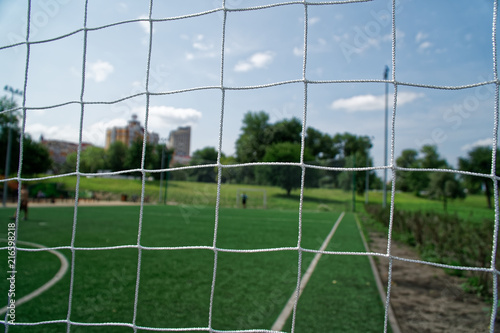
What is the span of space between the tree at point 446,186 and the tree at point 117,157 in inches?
444

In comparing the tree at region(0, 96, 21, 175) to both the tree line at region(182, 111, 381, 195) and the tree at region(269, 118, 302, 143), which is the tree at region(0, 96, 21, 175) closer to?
the tree line at region(182, 111, 381, 195)

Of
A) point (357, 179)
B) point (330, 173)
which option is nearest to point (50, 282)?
point (330, 173)

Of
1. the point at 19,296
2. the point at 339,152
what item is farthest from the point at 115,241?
the point at 339,152

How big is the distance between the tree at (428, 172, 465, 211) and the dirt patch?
32.4ft

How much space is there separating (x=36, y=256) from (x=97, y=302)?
2191mm

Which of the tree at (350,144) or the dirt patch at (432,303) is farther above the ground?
the tree at (350,144)

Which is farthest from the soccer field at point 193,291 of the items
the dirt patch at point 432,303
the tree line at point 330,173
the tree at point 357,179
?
the tree at point 357,179

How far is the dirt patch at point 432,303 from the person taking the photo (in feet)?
9.05

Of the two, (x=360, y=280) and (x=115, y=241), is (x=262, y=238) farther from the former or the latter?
(x=360, y=280)

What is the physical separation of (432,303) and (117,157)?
403cm

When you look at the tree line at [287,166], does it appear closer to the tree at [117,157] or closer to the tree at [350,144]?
the tree at [117,157]

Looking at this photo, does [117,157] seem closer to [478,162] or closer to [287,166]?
[478,162]

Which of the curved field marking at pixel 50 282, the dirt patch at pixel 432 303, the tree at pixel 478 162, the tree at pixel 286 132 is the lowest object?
the curved field marking at pixel 50 282

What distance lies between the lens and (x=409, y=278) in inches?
167
